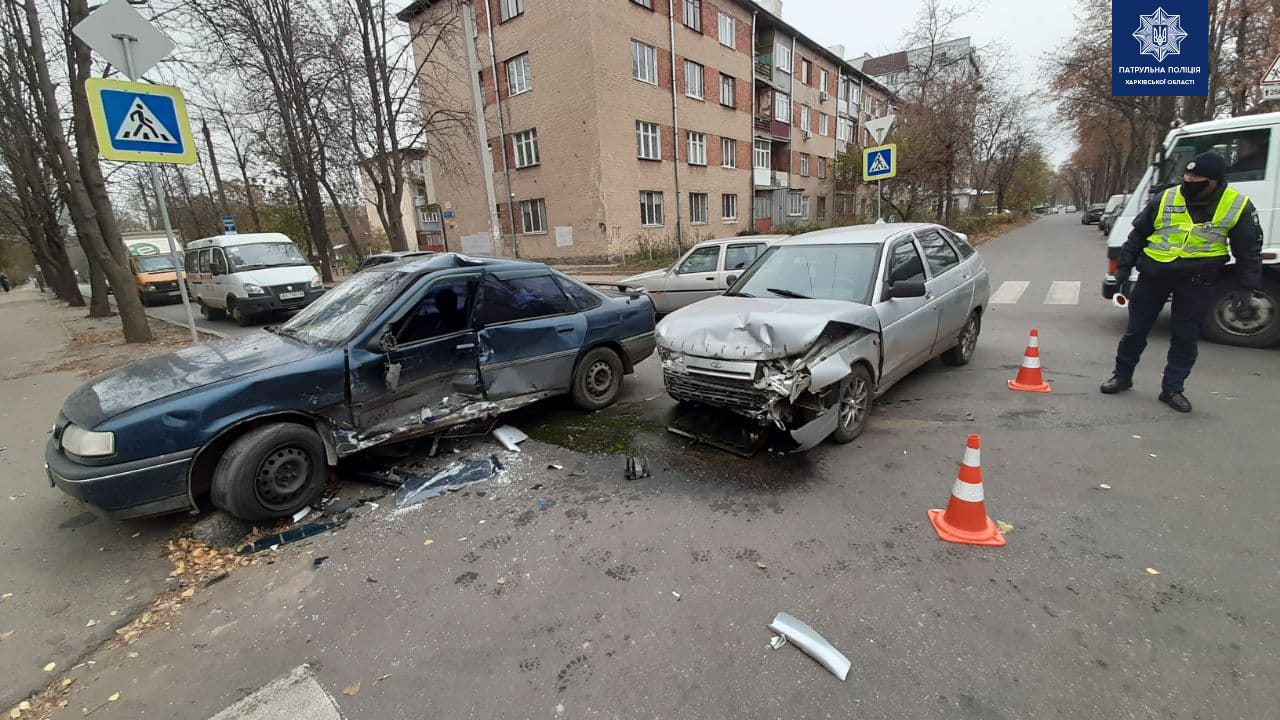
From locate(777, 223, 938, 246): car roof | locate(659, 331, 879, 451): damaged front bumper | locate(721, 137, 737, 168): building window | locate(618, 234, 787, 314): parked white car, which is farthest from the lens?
locate(721, 137, 737, 168): building window

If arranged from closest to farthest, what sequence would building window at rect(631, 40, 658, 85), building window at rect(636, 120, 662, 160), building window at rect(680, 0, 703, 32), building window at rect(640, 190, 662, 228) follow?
building window at rect(631, 40, 658, 85) → building window at rect(636, 120, 662, 160) → building window at rect(640, 190, 662, 228) → building window at rect(680, 0, 703, 32)

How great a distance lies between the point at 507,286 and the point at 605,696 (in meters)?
3.56

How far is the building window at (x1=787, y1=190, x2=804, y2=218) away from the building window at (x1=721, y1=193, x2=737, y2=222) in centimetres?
758

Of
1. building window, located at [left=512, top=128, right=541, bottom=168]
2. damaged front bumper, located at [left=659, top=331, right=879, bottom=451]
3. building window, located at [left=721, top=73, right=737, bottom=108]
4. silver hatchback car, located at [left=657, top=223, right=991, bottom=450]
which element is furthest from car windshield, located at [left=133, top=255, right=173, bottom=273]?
building window, located at [left=721, top=73, right=737, bottom=108]

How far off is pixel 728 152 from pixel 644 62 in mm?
7349

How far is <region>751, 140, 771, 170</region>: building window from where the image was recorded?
31234 millimetres

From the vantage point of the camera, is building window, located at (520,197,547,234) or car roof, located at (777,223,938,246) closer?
car roof, located at (777,223,938,246)

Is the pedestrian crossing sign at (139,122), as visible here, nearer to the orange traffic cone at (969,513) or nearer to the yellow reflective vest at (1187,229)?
the orange traffic cone at (969,513)

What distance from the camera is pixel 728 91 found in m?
27.6

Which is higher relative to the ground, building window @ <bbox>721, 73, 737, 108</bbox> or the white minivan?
building window @ <bbox>721, 73, 737, 108</bbox>

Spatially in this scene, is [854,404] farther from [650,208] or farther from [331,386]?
[650,208]

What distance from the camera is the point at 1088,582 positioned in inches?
104

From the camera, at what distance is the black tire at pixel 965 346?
618 cm

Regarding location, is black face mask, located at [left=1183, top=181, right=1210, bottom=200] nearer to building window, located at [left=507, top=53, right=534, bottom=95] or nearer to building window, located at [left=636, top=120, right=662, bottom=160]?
building window, located at [left=636, top=120, right=662, bottom=160]
